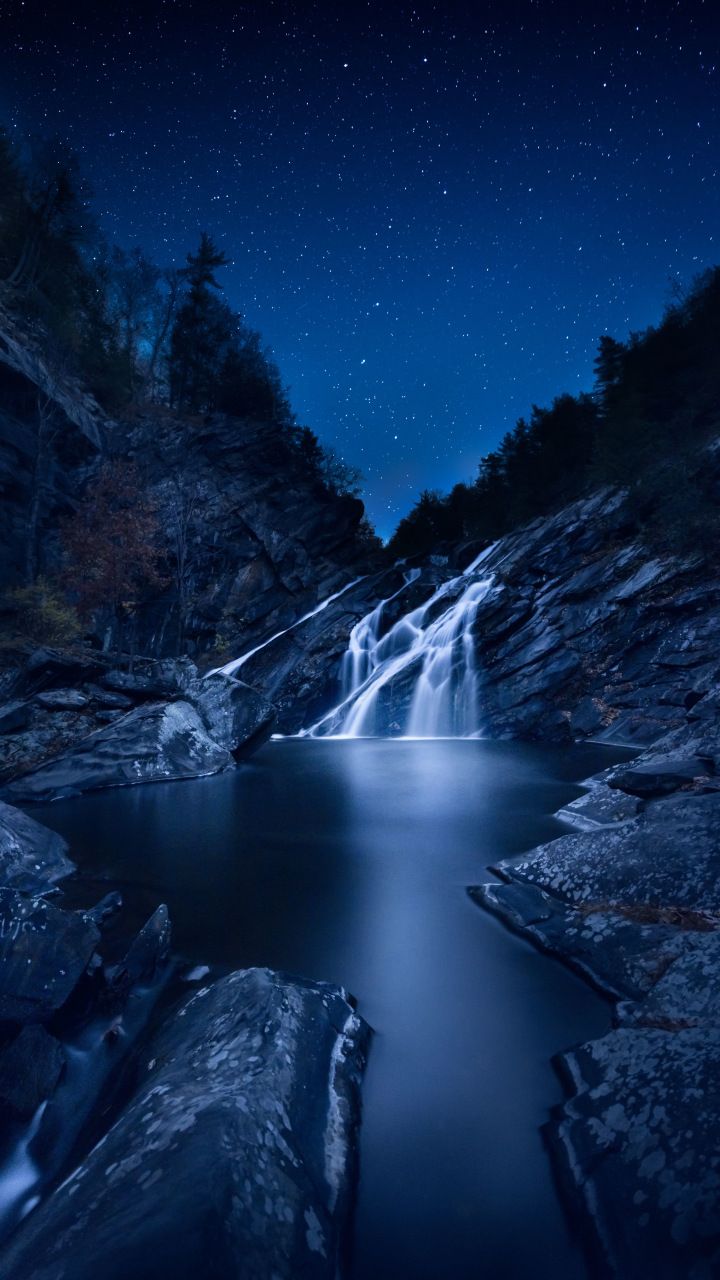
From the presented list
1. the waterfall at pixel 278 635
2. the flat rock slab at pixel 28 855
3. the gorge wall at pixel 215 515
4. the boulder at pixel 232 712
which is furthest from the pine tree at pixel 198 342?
the flat rock slab at pixel 28 855

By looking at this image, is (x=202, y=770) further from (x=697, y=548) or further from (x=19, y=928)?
(x=697, y=548)

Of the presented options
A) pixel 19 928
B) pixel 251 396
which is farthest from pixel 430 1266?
pixel 251 396

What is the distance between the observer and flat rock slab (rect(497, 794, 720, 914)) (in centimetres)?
429

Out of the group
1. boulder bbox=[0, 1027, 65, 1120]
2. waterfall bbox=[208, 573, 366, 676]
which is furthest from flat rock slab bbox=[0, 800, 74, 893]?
waterfall bbox=[208, 573, 366, 676]

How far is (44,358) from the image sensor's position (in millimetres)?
25125

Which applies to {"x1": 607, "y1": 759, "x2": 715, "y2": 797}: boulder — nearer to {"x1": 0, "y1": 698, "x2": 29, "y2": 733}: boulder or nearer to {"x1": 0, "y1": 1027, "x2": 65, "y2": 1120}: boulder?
{"x1": 0, "y1": 1027, "x2": 65, "y2": 1120}: boulder

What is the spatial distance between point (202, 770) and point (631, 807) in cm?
1052

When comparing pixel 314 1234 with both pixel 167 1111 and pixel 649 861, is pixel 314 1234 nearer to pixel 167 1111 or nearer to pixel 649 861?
pixel 167 1111

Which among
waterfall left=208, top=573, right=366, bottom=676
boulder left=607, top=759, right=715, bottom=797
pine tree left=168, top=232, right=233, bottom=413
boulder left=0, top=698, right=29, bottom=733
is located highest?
pine tree left=168, top=232, right=233, bottom=413

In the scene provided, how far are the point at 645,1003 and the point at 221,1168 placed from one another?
275 cm

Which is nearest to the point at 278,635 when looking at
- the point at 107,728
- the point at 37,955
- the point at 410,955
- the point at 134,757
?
the point at 107,728

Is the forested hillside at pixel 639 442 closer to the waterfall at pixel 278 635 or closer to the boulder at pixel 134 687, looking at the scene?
the waterfall at pixel 278 635

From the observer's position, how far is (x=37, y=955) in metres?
3.46

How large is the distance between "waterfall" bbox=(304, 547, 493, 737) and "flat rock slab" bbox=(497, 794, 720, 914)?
52.2 feet
